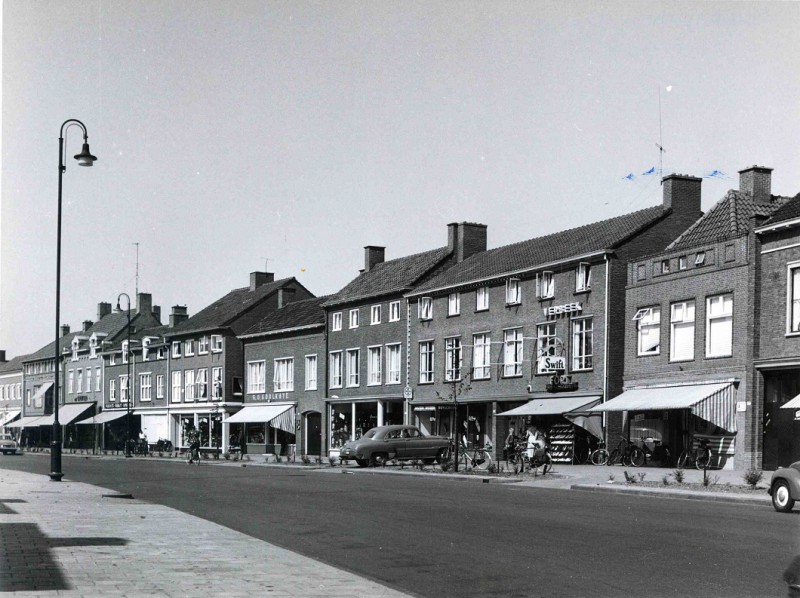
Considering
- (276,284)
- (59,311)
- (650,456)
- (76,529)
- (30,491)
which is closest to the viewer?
(76,529)

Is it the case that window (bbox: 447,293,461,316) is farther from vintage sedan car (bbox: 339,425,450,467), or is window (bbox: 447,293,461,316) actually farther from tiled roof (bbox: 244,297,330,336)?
tiled roof (bbox: 244,297,330,336)

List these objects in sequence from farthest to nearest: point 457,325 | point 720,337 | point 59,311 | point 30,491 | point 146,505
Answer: point 457,325, point 720,337, point 59,311, point 30,491, point 146,505

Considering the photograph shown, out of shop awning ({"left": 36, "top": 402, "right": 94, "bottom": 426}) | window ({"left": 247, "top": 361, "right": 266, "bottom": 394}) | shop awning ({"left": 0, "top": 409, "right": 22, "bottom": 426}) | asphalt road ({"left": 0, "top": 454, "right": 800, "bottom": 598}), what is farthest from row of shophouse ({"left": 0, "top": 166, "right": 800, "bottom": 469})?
shop awning ({"left": 0, "top": 409, "right": 22, "bottom": 426})

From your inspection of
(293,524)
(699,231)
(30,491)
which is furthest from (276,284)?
(293,524)

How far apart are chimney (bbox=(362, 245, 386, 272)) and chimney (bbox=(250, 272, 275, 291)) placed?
15761mm

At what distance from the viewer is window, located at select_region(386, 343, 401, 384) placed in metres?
53.8

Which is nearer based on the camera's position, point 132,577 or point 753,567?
point 132,577

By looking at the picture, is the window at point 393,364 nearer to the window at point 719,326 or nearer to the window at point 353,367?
the window at point 353,367

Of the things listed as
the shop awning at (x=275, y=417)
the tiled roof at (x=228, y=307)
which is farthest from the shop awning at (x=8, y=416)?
the shop awning at (x=275, y=417)

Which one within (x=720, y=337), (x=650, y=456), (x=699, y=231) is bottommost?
(x=650, y=456)

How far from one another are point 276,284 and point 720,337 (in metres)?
43.9

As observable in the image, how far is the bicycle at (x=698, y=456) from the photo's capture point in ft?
108

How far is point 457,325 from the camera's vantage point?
49.1 m

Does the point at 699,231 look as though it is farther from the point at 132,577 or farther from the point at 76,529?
the point at 132,577
